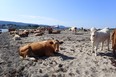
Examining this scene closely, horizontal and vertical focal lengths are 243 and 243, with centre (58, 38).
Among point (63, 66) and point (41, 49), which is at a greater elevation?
point (41, 49)

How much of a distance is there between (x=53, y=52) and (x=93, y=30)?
247 cm

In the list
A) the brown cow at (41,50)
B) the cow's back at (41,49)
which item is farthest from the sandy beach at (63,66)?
the cow's back at (41,49)

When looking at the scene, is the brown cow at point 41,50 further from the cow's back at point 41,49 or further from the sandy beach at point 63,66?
the sandy beach at point 63,66

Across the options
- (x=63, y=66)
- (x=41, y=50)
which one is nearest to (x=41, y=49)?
(x=41, y=50)

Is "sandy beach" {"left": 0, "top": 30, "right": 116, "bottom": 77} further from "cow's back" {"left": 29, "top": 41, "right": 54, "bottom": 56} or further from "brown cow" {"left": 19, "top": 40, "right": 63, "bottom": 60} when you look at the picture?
"cow's back" {"left": 29, "top": 41, "right": 54, "bottom": 56}

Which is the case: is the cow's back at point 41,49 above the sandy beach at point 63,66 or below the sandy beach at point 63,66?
above

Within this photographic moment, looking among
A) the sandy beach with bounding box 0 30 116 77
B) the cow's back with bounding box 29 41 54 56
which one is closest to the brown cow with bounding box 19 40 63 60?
the cow's back with bounding box 29 41 54 56

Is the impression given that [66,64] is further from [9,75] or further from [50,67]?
[9,75]

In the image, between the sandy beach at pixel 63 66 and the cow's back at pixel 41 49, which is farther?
the cow's back at pixel 41 49

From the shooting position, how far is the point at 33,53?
12.9 metres

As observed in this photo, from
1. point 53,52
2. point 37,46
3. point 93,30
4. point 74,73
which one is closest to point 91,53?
point 93,30

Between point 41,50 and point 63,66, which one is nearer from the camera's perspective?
point 63,66

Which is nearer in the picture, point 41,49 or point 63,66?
point 63,66

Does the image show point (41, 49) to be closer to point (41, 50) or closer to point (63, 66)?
point (41, 50)
